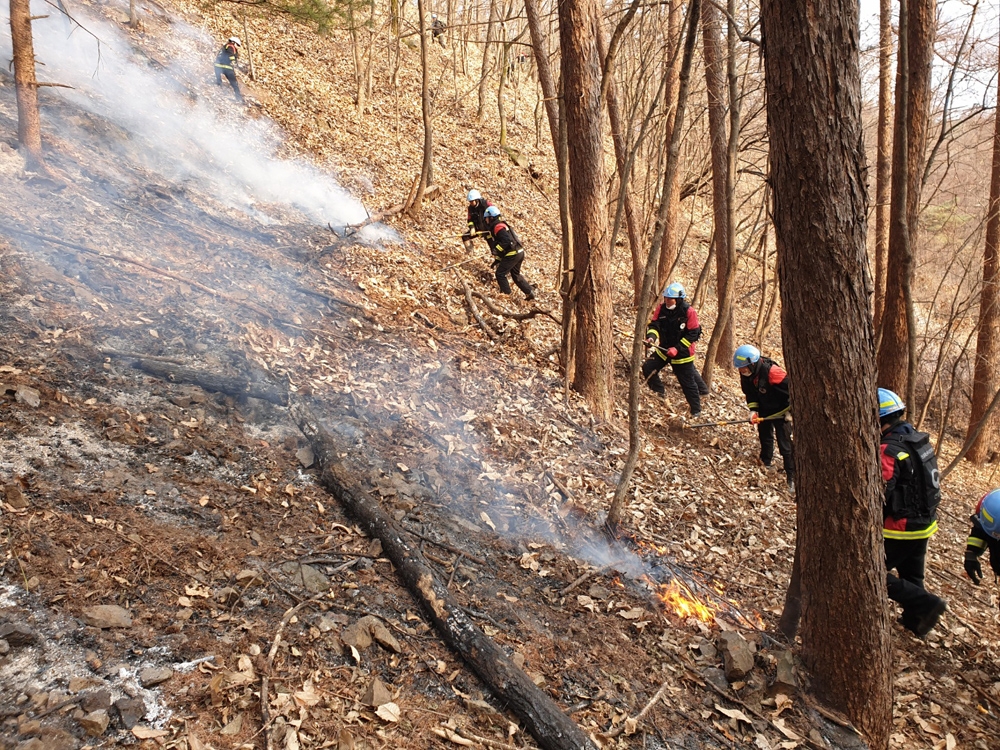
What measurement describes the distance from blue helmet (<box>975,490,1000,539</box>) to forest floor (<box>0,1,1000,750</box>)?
1.05m

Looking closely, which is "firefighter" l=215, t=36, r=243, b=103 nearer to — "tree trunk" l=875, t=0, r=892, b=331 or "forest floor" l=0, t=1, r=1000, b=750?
"forest floor" l=0, t=1, r=1000, b=750

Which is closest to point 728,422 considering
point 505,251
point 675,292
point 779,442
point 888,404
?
point 779,442

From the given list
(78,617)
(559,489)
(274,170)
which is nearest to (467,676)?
(78,617)

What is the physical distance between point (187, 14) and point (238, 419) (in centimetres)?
1828

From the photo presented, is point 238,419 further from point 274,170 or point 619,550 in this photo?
point 274,170

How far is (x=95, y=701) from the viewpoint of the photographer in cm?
273

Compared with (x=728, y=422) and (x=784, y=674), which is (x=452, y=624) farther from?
(x=728, y=422)

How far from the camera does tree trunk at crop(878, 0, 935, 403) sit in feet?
20.5

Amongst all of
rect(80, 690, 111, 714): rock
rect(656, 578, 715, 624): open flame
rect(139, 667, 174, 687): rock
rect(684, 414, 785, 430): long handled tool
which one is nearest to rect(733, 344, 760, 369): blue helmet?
rect(684, 414, 785, 430): long handled tool

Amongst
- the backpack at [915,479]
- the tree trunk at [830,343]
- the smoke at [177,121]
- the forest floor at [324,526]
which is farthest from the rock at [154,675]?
the smoke at [177,121]

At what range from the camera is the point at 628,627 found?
4.32 m

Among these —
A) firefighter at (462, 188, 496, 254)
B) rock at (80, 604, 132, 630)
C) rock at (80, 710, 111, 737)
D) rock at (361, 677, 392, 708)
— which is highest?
firefighter at (462, 188, 496, 254)

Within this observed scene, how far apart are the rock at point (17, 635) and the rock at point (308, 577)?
130cm

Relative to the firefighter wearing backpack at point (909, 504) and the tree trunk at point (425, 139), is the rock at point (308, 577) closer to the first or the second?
the firefighter wearing backpack at point (909, 504)
